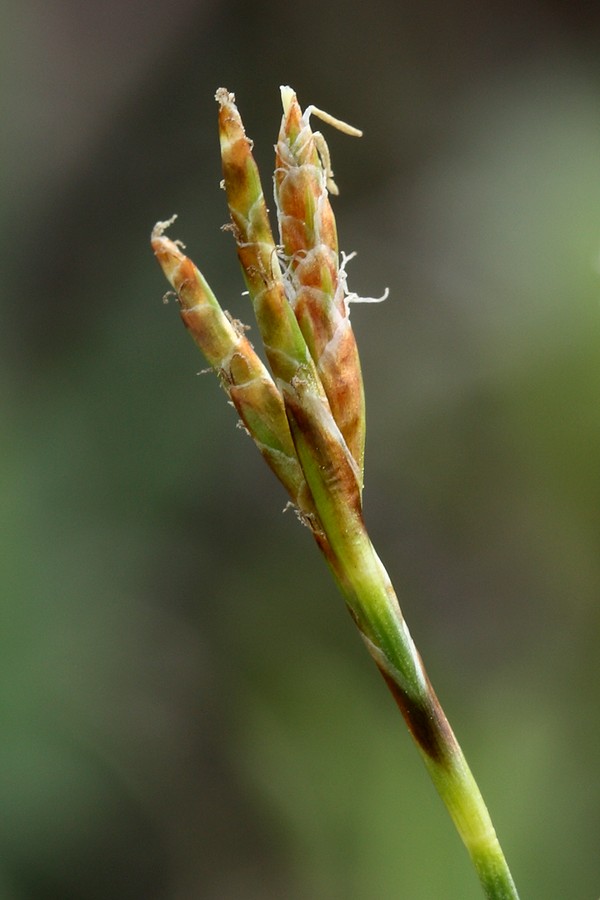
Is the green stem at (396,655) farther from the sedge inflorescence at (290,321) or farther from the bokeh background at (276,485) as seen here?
the bokeh background at (276,485)

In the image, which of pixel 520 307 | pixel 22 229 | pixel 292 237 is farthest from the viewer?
pixel 22 229

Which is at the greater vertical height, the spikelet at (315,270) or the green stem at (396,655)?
the spikelet at (315,270)

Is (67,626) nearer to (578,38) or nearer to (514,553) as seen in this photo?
(514,553)

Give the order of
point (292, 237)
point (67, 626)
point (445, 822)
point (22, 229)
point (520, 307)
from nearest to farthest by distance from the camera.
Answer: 1. point (292, 237)
2. point (445, 822)
3. point (67, 626)
4. point (520, 307)
5. point (22, 229)

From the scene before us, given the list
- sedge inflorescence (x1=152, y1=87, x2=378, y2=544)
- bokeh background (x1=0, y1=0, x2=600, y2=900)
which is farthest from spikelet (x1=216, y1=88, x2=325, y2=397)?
bokeh background (x1=0, y1=0, x2=600, y2=900)

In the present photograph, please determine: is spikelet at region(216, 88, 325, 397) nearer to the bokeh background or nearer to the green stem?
the green stem

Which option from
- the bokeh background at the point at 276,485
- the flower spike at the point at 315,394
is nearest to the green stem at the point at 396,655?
the flower spike at the point at 315,394

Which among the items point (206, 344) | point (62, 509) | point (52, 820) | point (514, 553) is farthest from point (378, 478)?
point (206, 344)
